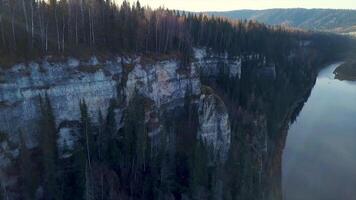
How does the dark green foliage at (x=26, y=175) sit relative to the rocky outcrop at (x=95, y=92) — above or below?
below

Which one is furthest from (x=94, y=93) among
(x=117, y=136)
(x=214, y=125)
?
(x=214, y=125)

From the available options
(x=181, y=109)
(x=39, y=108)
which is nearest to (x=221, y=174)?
(x=181, y=109)

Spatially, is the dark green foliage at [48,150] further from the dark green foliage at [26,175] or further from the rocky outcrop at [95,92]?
the dark green foliage at [26,175]

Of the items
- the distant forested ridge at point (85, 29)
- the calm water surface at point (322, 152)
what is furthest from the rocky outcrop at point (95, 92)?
the calm water surface at point (322, 152)

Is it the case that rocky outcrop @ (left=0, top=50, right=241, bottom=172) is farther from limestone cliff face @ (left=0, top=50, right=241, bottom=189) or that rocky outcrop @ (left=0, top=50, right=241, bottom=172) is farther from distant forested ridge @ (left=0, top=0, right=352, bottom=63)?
distant forested ridge @ (left=0, top=0, right=352, bottom=63)

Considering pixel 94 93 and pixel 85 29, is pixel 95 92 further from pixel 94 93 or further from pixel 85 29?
pixel 85 29

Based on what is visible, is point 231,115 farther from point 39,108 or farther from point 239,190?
point 39,108
